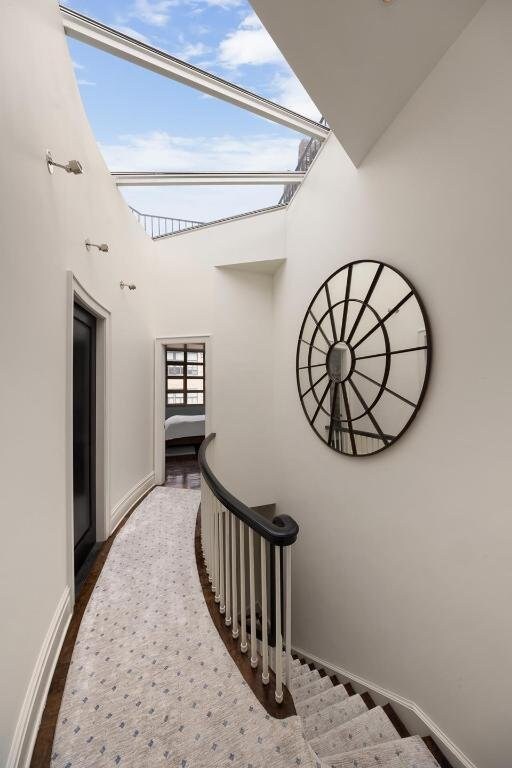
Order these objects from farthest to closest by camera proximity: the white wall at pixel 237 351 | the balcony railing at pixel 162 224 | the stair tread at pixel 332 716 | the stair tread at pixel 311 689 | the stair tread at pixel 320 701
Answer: the balcony railing at pixel 162 224 < the white wall at pixel 237 351 < the stair tread at pixel 311 689 < the stair tread at pixel 320 701 < the stair tread at pixel 332 716

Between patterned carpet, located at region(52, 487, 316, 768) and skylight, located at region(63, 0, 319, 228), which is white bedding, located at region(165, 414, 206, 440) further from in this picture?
patterned carpet, located at region(52, 487, 316, 768)

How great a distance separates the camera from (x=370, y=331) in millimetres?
2156

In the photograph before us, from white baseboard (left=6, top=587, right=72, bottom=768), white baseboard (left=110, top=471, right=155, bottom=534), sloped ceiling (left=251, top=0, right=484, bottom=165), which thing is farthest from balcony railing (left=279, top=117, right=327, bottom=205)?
white baseboard (left=6, top=587, right=72, bottom=768)

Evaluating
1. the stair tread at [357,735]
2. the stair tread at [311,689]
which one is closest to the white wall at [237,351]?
the stair tread at [311,689]

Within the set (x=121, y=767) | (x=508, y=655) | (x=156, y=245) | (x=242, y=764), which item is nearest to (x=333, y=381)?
(x=508, y=655)

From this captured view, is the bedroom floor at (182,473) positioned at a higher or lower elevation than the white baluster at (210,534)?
lower

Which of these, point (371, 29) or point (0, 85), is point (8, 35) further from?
point (371, 29)

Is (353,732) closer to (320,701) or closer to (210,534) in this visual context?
(320,701)

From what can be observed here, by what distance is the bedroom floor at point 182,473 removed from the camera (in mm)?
4371

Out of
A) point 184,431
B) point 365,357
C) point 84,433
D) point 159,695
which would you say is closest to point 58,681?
point 159,695

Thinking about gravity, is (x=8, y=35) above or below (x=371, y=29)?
below

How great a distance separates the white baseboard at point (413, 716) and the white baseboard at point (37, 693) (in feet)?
6.08

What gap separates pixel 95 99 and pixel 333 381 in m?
2.90

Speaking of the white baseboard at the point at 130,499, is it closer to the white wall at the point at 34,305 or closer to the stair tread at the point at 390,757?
the white wall at the point at 34,305
